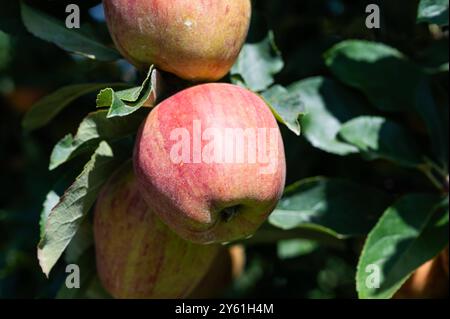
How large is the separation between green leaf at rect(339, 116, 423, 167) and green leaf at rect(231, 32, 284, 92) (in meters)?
0.16

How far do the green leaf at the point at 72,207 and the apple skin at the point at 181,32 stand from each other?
0.15 meters

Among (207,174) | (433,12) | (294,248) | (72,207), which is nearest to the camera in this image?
(207,174)

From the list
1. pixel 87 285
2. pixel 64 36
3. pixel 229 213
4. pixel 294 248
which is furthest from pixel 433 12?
pixel 294 248

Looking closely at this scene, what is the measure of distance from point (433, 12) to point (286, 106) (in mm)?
283

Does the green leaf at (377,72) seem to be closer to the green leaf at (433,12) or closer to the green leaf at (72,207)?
the green leaf at (433,12)

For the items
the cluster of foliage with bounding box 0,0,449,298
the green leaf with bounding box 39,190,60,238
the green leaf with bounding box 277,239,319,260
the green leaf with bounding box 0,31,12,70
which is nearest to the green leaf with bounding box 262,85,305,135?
the cluster of foliage with bounding box 0,0,449,298

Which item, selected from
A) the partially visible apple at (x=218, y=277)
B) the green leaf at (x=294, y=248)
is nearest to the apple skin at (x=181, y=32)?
the partially visible apple at (x=218, y=277)

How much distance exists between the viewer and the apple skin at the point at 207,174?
36.8 inches

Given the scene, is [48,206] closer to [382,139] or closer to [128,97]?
[128,97]

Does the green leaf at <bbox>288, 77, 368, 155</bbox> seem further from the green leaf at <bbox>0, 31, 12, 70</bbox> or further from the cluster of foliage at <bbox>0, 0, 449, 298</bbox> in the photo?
the green leaf at <bbox>0, 31, 12, 70</bbox>

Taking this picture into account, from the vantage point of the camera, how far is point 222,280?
1.49 meters

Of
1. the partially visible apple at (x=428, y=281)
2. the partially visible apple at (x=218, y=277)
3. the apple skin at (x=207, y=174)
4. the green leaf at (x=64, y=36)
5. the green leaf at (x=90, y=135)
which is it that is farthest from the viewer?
the partially visible apple at (x=218, y=277)

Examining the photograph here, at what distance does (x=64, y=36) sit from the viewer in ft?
3.86

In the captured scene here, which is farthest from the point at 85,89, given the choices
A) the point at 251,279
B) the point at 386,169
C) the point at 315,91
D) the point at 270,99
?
the point at 251,279
